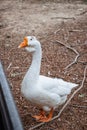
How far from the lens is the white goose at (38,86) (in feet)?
9.73

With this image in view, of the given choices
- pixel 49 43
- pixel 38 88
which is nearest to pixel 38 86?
pixel 38 88

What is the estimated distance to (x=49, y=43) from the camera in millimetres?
5477

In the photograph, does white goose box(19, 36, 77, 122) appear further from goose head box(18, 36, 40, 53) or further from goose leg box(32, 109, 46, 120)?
goose leg box(32, 109, 46, 120)

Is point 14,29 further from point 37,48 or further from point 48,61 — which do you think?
point 37,48

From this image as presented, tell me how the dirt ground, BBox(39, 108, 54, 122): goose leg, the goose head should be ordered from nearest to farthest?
the goose head → BBox(39, 108, 54, 122): goose leg → the dirt ground

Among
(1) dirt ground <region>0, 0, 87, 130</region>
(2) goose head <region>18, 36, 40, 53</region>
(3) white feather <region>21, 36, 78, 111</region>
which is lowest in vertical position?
(1) dirt ground <region>0, 0, 87, 130</region>

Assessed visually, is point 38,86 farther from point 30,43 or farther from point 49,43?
point 49,43

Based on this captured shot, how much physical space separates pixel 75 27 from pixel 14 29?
48.8 inches

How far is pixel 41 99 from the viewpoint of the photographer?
3.01 meters

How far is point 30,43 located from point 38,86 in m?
0.43

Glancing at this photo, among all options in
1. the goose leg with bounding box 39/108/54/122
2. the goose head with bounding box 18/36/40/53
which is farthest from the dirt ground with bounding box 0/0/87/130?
the goose head with bounding box 18/36/40/53

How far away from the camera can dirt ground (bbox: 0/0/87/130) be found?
11.3 feet

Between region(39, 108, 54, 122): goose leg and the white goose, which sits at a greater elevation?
the white goose

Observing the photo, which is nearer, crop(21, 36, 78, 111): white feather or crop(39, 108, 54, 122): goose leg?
crop(21, 36, 78, 111): white feather
